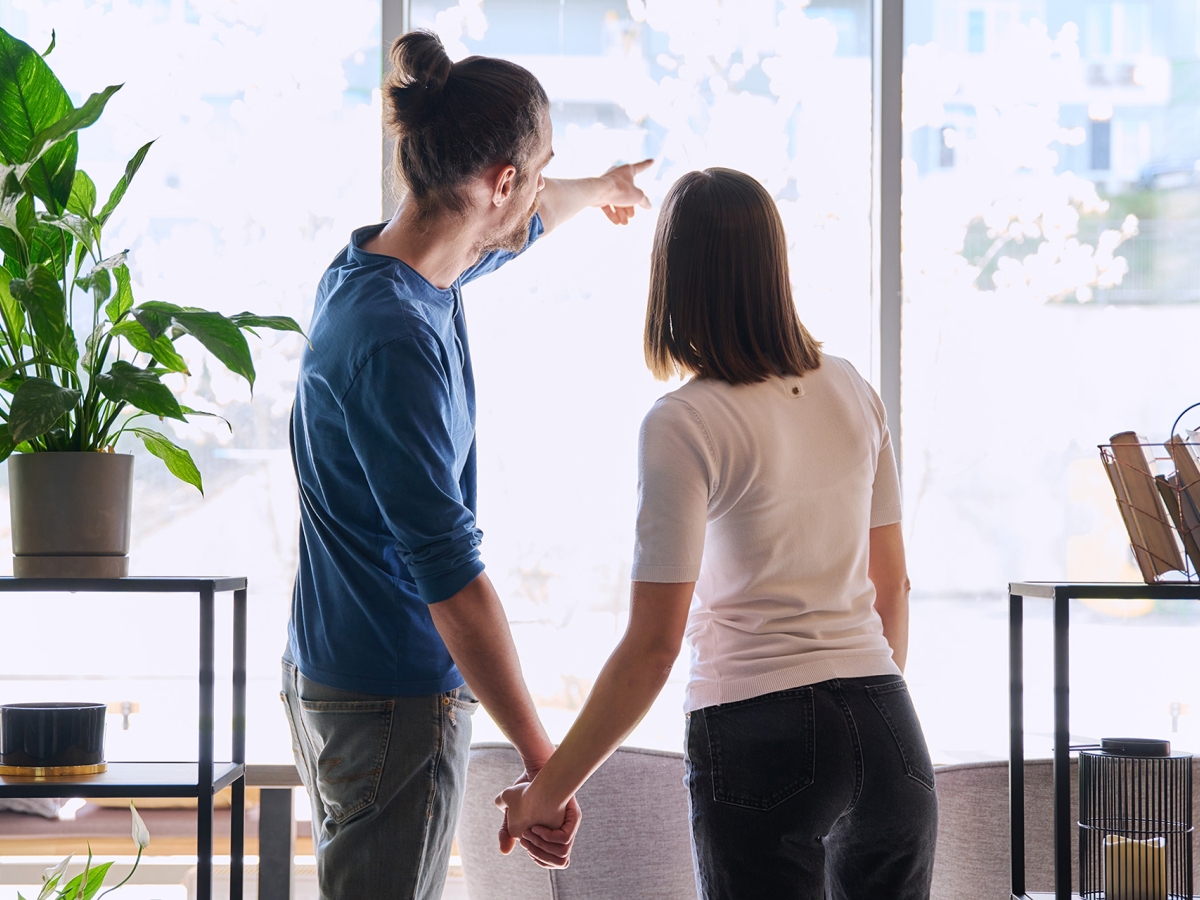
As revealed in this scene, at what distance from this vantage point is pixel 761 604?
3.91 ft

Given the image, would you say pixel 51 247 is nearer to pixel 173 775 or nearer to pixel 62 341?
pixel 62 341

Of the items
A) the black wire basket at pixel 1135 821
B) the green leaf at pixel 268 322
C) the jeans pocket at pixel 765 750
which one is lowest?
the black wire basket at pixel 1135 821

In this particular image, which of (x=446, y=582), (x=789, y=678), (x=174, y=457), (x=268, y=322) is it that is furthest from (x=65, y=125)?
(x=789, y=678)

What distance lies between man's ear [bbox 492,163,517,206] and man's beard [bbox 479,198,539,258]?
0.17 ft

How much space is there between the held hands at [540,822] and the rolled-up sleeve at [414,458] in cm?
30

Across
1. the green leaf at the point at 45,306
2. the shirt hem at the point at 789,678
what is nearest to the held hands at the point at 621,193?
the green leaf at the point at 45,306

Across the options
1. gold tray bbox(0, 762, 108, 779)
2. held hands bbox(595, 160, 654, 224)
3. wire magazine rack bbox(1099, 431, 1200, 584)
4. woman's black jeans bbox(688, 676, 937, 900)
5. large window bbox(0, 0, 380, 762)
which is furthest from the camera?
large window bbox(0, 0, 380, 762)

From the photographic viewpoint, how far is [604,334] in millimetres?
2268

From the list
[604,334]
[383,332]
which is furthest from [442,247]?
[604,334]

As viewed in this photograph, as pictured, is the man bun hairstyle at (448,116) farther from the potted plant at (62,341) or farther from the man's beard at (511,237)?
the potted plant at (62,341)

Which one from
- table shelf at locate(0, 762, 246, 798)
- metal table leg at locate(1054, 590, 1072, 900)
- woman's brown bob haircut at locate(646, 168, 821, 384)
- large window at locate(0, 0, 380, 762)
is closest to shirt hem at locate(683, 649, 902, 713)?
woman's brown bob haircut at locate(646, 168, 821, 384)

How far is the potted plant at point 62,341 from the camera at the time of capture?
1.38 m

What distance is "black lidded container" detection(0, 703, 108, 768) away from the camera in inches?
57.2

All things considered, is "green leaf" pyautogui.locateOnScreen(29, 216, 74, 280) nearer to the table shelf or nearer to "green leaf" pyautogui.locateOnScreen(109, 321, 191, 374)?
"green leaf" pyautogui.locateOnScreen(109, 321, 191, 374)
